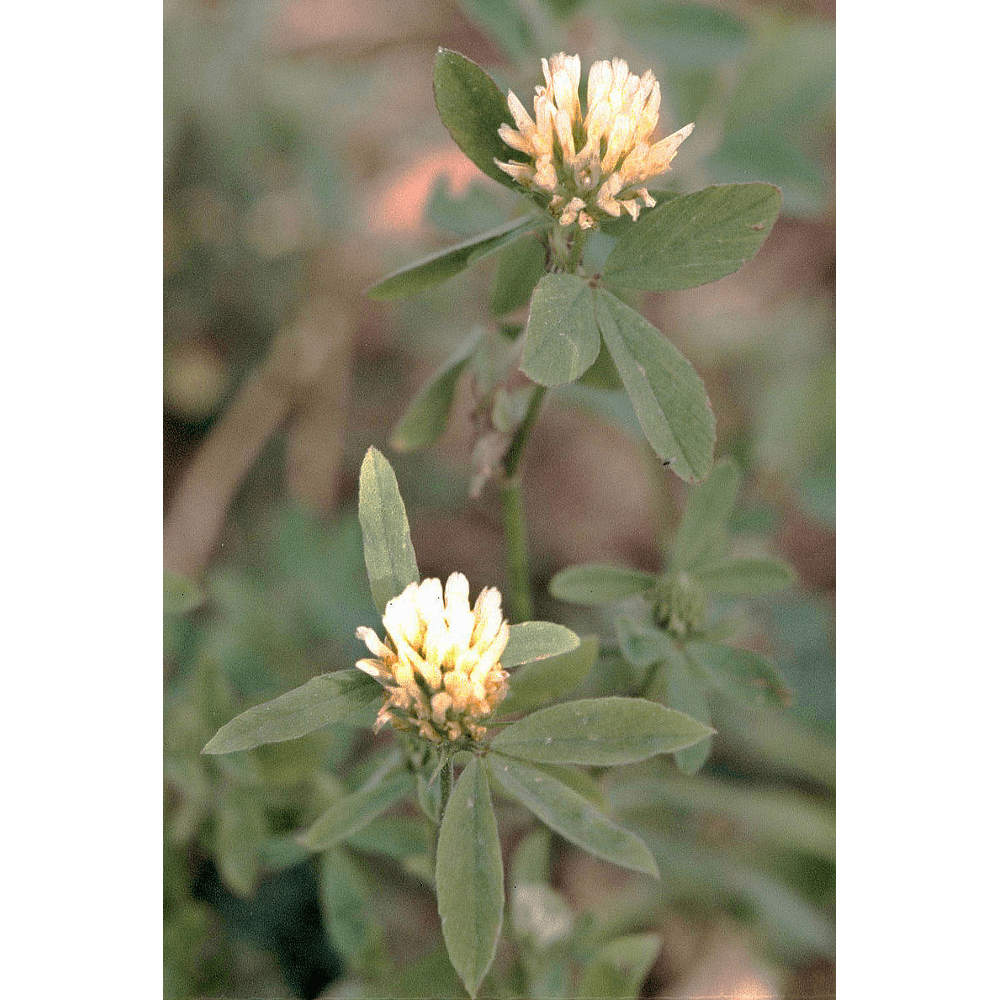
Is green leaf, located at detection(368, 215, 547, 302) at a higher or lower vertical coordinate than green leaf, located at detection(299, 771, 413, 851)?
higher

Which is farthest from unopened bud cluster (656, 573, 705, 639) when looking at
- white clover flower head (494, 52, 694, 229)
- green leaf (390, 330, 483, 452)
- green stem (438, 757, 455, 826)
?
white clover flower head (494, 52, 694, 229)

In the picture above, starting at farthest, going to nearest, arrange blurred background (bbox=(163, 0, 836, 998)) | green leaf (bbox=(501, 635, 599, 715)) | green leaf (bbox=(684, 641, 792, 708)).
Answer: blurred background (bbox=(163, 0, 836, 998)) → green leaf (bbox=(684, 641, 792, 708)) → green leaf (bbox=(501, 635, 599, 715))

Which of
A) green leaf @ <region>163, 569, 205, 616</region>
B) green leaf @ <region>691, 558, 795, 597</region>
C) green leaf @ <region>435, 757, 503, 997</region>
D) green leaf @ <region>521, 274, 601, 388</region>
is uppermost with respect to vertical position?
green leaf @ <region>521, 274, 601, 388</region>

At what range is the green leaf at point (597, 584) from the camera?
148 cm

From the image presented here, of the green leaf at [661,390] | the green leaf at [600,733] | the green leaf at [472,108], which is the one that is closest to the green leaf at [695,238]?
the green leaf at [661,390]

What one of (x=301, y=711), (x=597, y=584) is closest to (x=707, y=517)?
(x=597, y=584)

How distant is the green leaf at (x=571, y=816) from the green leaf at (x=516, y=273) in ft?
2.22

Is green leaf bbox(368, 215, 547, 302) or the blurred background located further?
the blurred background

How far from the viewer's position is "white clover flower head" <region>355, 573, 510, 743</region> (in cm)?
96

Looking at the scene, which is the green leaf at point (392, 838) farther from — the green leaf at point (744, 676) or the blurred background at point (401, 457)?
the green leaf at point (744, 676)

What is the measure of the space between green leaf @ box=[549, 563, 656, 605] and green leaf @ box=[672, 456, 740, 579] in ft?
0.29

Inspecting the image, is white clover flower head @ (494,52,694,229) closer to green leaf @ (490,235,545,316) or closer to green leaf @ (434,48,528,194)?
green leaf @ (434,48,528,194)

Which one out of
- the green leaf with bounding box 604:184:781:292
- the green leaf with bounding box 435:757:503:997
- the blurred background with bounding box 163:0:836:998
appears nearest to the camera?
the green leaf with bounding box 435:757:503:997

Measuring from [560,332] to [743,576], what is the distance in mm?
707
